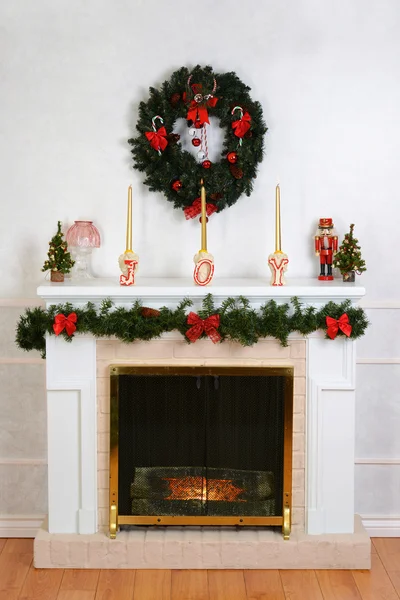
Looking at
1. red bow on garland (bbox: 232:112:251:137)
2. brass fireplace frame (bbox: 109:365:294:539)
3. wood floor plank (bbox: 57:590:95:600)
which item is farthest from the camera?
red bow on garland (bbox: 232:112:251:137)

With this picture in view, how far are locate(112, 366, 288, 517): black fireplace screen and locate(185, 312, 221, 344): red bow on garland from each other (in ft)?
0.70

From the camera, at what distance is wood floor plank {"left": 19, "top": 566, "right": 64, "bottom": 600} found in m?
3.05

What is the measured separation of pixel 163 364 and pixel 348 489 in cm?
96

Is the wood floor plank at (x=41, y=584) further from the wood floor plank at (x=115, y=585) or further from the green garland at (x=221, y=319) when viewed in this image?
the green garland at (x=221, y=319)

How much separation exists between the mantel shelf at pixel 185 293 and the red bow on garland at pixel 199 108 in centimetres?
73

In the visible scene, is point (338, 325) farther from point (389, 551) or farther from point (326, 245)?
point (389, 551)

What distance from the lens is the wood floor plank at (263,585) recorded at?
305cm

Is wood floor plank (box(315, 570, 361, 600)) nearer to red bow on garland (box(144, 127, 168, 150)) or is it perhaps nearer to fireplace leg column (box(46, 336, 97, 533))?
fireplace leg column (box(46, 336, 97, 533))

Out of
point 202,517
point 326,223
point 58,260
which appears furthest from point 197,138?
point 202,517

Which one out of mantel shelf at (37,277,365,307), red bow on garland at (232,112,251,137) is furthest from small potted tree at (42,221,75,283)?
red bow on garland at (232,112,251,137)

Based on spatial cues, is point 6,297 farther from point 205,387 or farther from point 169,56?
point 169,56

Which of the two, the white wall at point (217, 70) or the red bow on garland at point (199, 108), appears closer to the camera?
the red bow on garland at point (199, 108)

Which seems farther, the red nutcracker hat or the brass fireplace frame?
the red nutcracker hat

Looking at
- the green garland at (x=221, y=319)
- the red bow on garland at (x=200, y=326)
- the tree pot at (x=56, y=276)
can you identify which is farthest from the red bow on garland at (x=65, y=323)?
the red bow on garland at (x=200, y=326)
